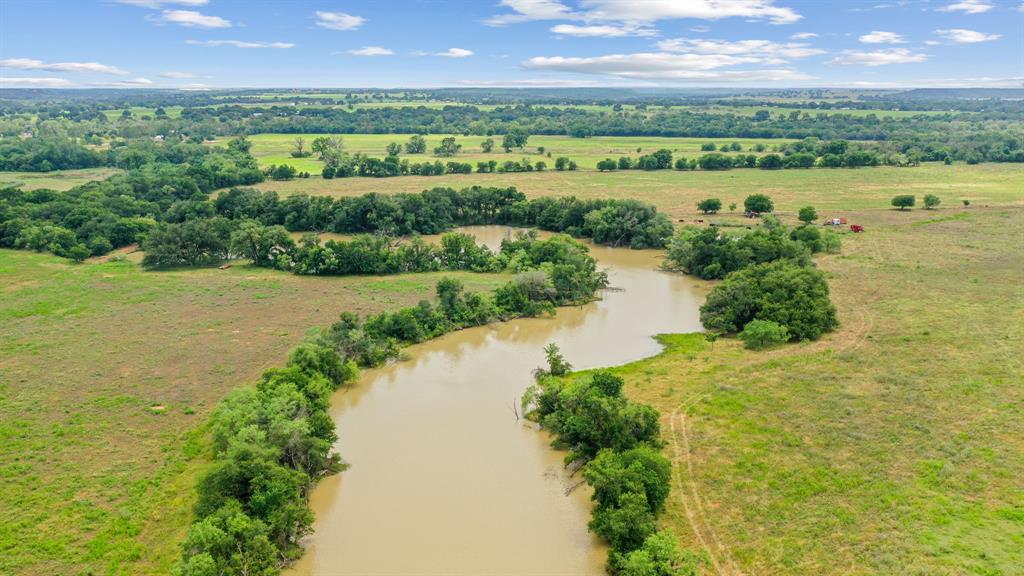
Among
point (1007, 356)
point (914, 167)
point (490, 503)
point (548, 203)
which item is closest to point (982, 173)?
point (914, 167)

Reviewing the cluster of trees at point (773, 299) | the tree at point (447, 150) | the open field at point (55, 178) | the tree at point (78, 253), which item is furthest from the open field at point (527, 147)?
the cluster of trees at point (773, 299)

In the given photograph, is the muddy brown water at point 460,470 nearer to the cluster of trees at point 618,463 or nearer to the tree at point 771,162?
the cluster of trees at point 618,463

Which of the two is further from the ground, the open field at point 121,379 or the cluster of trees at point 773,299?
the cluster of trees at point 773,299

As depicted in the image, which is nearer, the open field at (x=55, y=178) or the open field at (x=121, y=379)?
the open field at (x=121, y=379)

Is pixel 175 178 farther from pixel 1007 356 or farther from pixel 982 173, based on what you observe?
pixel 982 173

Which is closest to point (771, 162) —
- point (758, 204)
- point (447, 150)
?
point (758, 204)

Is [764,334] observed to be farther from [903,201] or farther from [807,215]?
[903,201]
